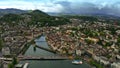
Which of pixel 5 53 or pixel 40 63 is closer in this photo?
pixel 40 63

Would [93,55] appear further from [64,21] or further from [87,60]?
[64,21]

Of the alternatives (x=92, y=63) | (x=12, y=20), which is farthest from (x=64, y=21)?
(x=92, y=63)

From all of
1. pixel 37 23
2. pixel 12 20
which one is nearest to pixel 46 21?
pixel 37 23

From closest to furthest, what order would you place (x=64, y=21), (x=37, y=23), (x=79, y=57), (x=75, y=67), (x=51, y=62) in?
(x=75, y=67), (x=51, y=62), (x=79, y=57), (x=37, y=23), (x=64, y=21)

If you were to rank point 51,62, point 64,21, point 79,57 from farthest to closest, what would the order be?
1. point 64,21
2. point 79,57
3. point 51,62

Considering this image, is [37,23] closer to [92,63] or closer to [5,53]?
[5,53]

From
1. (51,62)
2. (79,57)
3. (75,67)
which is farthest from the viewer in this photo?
(79,57)

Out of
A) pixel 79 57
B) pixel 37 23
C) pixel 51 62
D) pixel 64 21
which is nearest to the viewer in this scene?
pixel 51 62

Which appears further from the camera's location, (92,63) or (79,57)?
(79,57)
